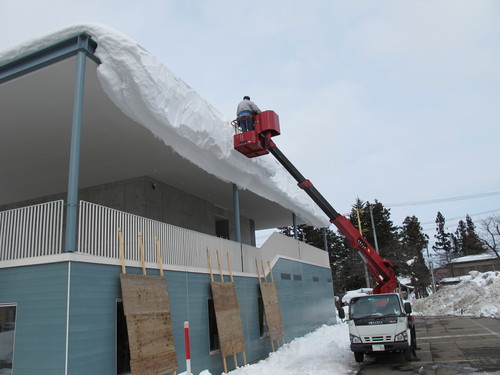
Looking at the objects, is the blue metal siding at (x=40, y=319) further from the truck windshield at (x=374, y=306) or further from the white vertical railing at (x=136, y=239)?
the truck windshield at (x=374, y=306)

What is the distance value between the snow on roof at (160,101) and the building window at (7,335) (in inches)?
181

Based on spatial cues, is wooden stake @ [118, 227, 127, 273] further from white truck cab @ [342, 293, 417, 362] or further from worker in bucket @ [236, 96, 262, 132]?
white truck cab @ [342, 293, 417, 362]

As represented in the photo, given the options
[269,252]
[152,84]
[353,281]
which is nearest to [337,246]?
[353,281]

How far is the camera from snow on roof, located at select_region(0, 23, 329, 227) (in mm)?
8547

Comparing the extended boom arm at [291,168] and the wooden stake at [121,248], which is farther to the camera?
the extended boom arm at [291,168]

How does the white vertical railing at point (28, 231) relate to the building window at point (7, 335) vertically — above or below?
above

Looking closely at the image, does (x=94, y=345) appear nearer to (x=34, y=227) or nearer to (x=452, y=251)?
(x=34, y=227)

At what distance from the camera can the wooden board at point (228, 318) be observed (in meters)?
11.4

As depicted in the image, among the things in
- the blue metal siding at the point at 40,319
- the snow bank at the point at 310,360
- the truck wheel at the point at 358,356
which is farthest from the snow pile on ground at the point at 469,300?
the blue metal siding at the point at 40,319

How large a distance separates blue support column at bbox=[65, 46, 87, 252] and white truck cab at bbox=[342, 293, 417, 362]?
842cm

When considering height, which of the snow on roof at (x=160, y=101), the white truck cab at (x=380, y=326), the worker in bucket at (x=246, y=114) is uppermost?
the worker in bucket at (x=246, y=114)

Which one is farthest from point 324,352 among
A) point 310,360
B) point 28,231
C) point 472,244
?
point 472,244

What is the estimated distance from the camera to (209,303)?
39.1 ft

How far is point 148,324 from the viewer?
848 cm
